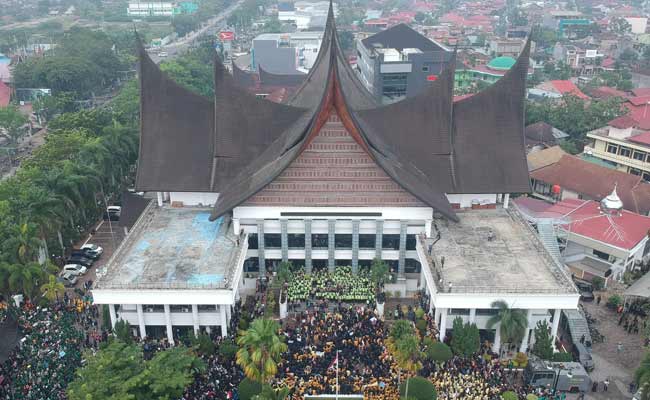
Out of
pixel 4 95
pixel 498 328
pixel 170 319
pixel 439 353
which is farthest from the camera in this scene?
pixel 4 95

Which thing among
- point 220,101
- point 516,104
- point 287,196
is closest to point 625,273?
point 516,104

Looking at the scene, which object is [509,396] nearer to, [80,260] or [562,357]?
[562,357]

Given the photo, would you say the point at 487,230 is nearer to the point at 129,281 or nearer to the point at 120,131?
the point at 129,281

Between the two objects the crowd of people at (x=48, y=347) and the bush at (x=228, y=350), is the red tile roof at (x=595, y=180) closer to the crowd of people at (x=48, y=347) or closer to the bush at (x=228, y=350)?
the bush at (x=228, y=350)

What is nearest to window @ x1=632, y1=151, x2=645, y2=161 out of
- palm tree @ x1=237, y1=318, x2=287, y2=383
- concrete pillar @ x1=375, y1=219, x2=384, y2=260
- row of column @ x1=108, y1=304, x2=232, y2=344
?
concrete pillar @ x1=375, y1=219, x2=384, y2=260

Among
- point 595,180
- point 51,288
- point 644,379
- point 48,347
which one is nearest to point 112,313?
point 48,347
